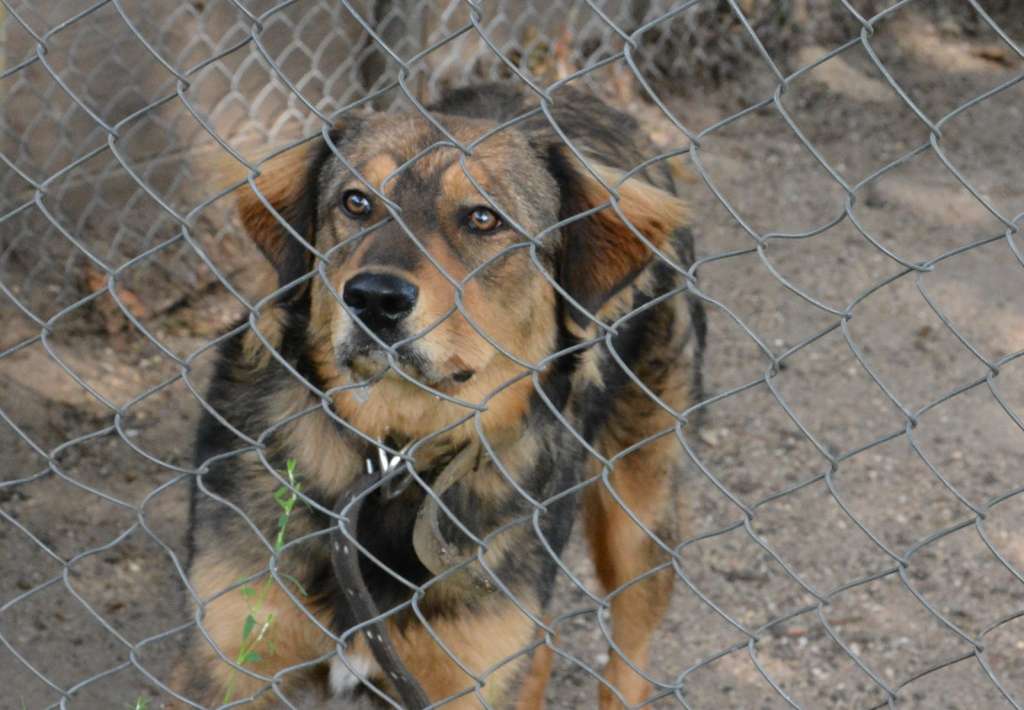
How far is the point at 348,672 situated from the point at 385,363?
2.60ft

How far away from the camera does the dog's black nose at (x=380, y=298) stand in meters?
2.54

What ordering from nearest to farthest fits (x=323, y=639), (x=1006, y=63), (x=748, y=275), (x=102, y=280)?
(x=323, y=639)
(x=102, y=280)
(x=748, y=275)
(x=1006, y=63)

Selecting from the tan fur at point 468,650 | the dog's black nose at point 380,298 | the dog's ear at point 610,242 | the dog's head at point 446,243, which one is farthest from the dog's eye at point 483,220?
Result: the tan fur at point 468,650

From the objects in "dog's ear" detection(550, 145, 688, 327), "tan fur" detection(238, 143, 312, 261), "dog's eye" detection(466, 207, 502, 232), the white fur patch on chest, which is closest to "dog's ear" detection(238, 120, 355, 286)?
"tan fur" detection(238, 143, 312, 261)

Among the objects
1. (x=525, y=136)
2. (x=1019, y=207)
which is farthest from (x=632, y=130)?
(x=1019, y=207)

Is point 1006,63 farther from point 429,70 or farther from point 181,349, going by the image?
point 181,349

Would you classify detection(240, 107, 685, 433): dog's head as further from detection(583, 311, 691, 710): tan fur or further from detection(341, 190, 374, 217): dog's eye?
detection(583, 311, 691, 710): tan fur

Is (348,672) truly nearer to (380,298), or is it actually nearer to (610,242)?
(380,298)

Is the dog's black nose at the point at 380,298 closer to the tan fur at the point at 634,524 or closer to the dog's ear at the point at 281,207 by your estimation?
the dog's ear at the point at 281,207

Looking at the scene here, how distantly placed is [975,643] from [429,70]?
14.1ft

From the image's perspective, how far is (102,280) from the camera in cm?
504

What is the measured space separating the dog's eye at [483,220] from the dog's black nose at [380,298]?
35 cm

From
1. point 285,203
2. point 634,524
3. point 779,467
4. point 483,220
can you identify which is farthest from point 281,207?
point 779,467

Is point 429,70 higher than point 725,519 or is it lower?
higher
